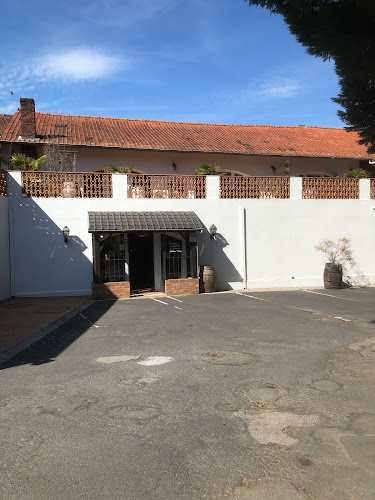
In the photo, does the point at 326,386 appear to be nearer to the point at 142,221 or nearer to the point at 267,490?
the point at 267,490

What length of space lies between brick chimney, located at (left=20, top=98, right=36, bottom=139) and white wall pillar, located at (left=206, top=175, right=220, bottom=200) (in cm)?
774

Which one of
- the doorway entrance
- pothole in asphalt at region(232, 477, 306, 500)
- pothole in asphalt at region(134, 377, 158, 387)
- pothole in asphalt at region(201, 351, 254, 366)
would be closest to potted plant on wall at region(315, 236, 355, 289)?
the doorway entrance

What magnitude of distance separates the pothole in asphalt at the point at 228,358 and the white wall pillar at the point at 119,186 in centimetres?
903

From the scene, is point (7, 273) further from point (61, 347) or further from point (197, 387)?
point (197, 387)

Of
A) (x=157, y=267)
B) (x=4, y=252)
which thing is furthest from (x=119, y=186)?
(x=4, y=252)

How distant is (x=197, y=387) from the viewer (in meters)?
4.97

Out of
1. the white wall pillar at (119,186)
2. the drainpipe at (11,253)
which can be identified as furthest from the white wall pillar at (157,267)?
the drainpipe at (11,253)

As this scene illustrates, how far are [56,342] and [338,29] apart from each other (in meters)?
7.50

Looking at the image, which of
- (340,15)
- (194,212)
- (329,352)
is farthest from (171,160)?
(329,352)

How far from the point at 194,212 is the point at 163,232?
56.7 inches

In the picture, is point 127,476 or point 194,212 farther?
point 194,212

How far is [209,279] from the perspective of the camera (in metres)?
14.5

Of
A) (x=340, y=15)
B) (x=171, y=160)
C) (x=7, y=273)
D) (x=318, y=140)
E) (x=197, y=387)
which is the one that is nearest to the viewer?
(x=197, y=387)

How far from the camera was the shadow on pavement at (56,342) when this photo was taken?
6.32m
